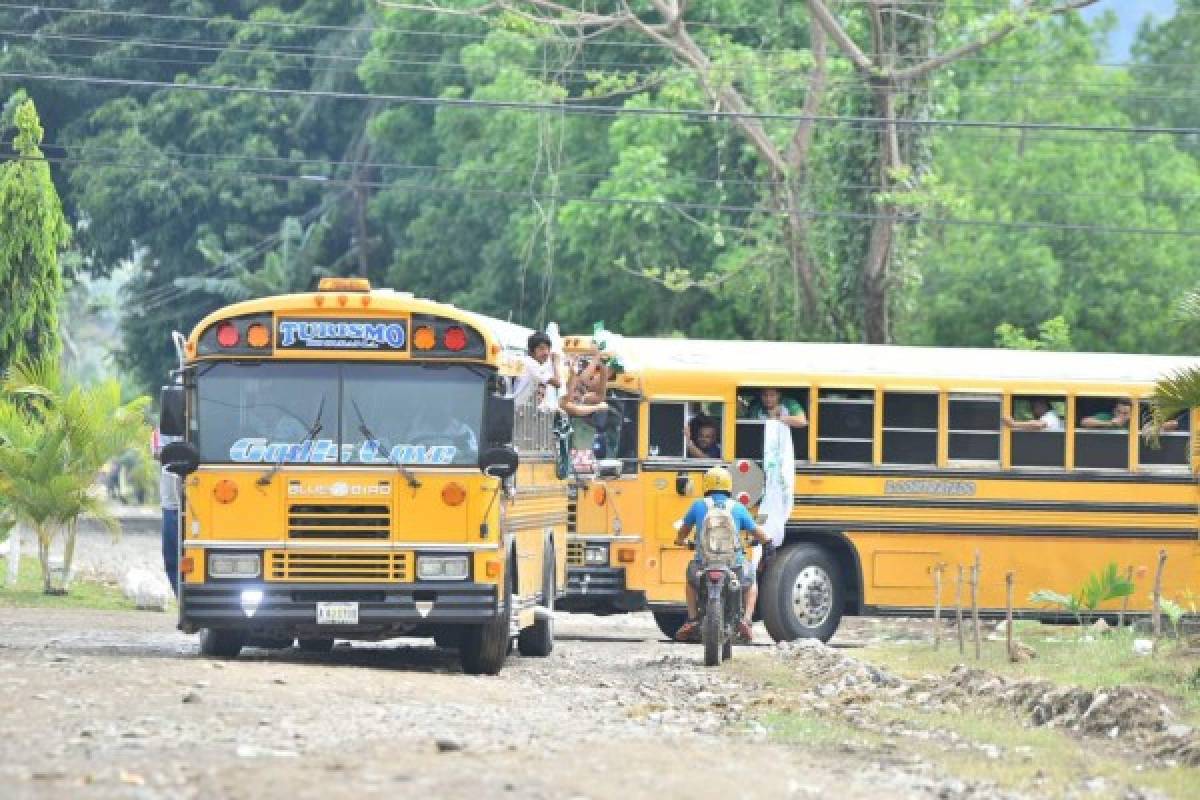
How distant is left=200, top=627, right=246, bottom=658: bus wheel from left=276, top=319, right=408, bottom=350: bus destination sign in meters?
2.40

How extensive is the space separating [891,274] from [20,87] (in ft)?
87.2

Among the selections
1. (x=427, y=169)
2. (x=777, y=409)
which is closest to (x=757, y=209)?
(x=777, y=409)

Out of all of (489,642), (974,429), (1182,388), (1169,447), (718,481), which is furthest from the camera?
(1169,447)

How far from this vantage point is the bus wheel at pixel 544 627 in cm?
2170

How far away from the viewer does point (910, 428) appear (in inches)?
974

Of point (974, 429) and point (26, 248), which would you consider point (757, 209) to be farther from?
point (974, 429)

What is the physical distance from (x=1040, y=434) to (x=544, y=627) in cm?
585

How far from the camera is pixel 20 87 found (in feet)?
195

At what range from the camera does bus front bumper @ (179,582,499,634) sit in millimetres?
18469

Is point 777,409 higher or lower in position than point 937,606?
higher

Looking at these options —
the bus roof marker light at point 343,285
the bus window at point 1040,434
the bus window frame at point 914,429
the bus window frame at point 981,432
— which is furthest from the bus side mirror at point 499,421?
the bus window at point 1040,434

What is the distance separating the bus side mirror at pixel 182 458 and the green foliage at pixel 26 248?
54.6 feet

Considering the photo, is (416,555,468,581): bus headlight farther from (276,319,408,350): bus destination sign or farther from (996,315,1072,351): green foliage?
(996,315,1072,351): green foliage

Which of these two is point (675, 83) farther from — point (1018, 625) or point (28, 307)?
point (1018, 625)
